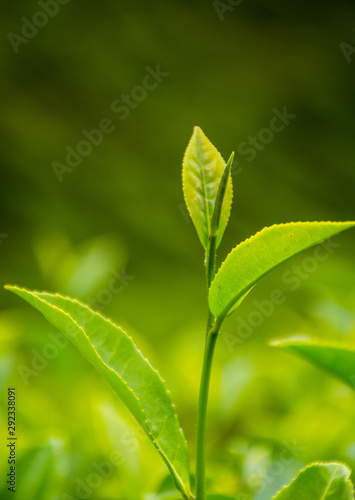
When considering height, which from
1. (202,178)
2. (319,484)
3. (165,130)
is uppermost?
(165,130)

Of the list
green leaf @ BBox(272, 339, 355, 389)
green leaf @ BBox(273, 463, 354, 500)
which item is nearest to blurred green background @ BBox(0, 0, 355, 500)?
green leaf @ BBox(272, 339, 355, 389)

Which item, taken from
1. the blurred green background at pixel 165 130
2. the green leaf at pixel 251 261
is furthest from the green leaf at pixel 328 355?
the blurred green background at pixel 165 130

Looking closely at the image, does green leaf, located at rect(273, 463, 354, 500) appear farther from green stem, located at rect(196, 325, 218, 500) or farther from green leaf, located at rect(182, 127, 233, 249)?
green leaf, located at rect(182, 127, 233, 249)

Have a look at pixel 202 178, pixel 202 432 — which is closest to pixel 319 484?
pixel 202 432

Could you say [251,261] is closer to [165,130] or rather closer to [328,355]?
[328,355]

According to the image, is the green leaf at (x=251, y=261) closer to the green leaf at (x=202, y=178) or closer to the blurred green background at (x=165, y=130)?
the green leaf at (x=202, y=178)

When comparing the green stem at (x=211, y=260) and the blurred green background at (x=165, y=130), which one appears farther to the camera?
the blurred green background at (x=165, y=130)

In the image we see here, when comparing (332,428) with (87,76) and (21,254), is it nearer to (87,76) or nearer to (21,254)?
(21,254)
